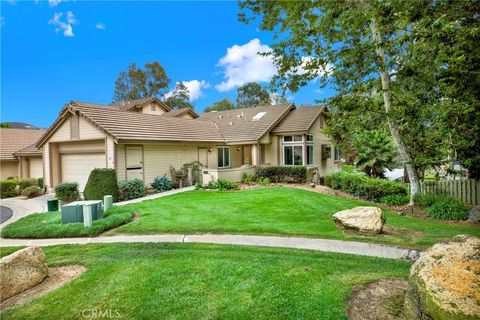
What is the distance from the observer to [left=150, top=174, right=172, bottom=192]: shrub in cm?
1531

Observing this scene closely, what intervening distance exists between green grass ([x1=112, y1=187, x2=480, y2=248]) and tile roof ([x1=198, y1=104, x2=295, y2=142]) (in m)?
8.94

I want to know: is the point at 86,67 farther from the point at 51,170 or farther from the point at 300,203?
the point at 300,203

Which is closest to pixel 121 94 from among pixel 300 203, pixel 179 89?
pixel 179 89

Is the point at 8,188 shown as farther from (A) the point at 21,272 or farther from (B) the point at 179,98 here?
(B) the point at 179,98

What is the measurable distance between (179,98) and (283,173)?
37530mm

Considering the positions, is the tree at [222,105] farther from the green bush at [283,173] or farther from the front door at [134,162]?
the front door at [134,162]

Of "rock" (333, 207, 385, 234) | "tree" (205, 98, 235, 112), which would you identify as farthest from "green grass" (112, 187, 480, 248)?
"tree" (205, 98, 235, 112)

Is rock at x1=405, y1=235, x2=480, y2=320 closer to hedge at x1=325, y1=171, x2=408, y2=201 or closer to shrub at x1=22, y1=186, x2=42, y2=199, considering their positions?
hedge at x1=325, y1=171, x2=408, y2=201

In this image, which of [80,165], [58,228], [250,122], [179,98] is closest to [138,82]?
[179,98]

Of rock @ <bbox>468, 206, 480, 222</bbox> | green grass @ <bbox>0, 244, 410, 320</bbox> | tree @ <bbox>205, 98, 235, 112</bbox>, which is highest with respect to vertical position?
tree @ <bbox>205, 98, 235, 112</bbox>

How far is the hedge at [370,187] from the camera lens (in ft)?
41.3

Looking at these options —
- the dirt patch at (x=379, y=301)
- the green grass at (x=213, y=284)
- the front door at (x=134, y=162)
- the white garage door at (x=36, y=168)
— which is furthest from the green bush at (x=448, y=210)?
the white garage door at (x=36, y=168)

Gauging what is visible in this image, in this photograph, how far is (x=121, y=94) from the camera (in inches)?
1881

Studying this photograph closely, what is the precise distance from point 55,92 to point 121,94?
27.5 meters
